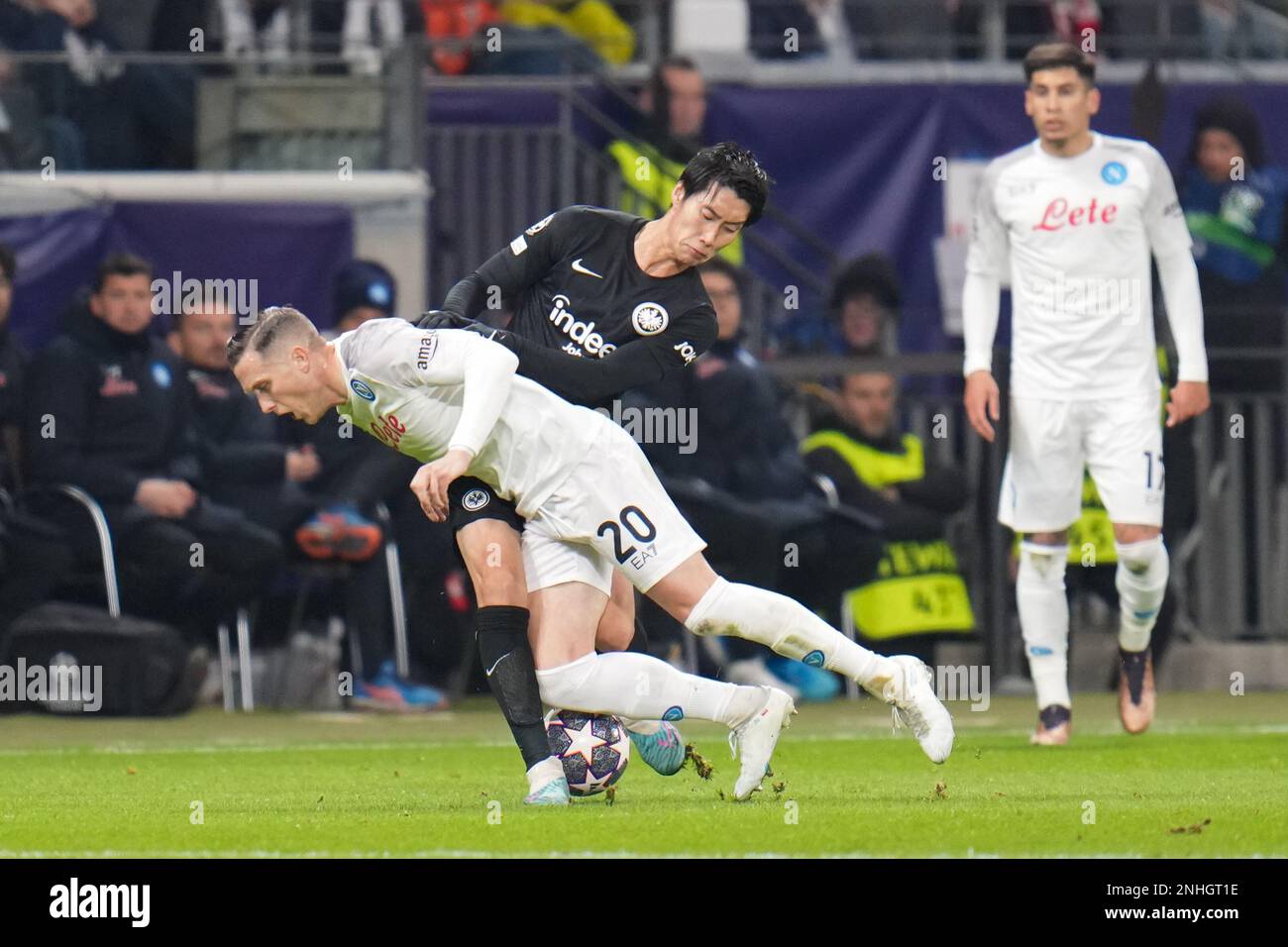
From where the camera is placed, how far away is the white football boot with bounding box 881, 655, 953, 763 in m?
7.39

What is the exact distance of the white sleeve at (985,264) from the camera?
1015 centimetres

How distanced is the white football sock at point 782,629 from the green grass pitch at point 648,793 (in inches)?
15.7

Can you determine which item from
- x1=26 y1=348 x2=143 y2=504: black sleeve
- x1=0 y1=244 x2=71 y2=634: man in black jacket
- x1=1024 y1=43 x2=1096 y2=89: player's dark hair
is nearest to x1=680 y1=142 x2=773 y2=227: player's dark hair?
x1=1024 y1=43 x2=1096 y2=89: player's dark hair

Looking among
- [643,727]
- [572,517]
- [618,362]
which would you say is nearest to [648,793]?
[643,727]

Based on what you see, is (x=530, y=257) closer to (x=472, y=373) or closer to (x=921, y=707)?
(x=472, y=373)

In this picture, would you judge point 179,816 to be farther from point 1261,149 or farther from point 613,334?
point 1261,149

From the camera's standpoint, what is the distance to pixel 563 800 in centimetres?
729

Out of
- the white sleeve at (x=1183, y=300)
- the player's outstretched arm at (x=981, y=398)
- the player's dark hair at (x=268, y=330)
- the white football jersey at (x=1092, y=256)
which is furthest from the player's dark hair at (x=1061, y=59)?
the player's dark hair at (x=268, y=330)

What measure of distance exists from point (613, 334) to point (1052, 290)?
284cm

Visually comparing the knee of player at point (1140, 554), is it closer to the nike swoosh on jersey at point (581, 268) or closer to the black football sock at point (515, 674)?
the nike swoosh on jersey at point (581, 268)

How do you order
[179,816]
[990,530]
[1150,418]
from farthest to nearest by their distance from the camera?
[990,530], [1150,418], [179,816]

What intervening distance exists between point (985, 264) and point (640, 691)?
140 inches
